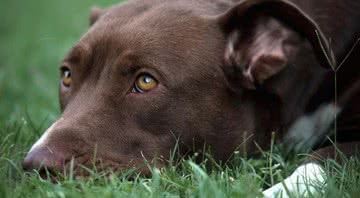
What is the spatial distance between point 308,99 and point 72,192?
1.99 metres

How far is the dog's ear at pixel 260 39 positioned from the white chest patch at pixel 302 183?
2.14 ft

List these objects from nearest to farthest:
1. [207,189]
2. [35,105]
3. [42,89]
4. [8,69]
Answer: [207,189] → [35,105] → [42,89] → [8,69]

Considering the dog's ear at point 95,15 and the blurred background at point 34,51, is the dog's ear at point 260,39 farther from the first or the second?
the blurred background at point 34,51

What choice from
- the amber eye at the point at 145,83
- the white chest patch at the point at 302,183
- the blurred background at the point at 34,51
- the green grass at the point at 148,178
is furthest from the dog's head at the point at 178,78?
the blurred background at the point at 34,51

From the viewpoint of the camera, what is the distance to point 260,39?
4.30 metres

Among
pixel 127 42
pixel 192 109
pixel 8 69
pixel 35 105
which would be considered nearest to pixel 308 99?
pixel 192 109

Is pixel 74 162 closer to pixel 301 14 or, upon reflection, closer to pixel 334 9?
pixel 301 14

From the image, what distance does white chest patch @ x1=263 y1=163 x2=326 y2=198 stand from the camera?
133 inches

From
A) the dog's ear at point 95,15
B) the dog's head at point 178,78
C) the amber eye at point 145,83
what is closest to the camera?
the dog's head at point 178,78

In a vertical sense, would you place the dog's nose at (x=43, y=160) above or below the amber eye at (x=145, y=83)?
below

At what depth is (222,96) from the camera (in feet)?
13.5

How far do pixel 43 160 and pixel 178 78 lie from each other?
960 mm

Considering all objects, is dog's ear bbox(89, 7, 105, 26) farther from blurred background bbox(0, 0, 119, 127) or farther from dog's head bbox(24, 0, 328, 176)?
dog's head bbox(24, 0, 328, 176)

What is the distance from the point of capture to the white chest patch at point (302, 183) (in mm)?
3385
